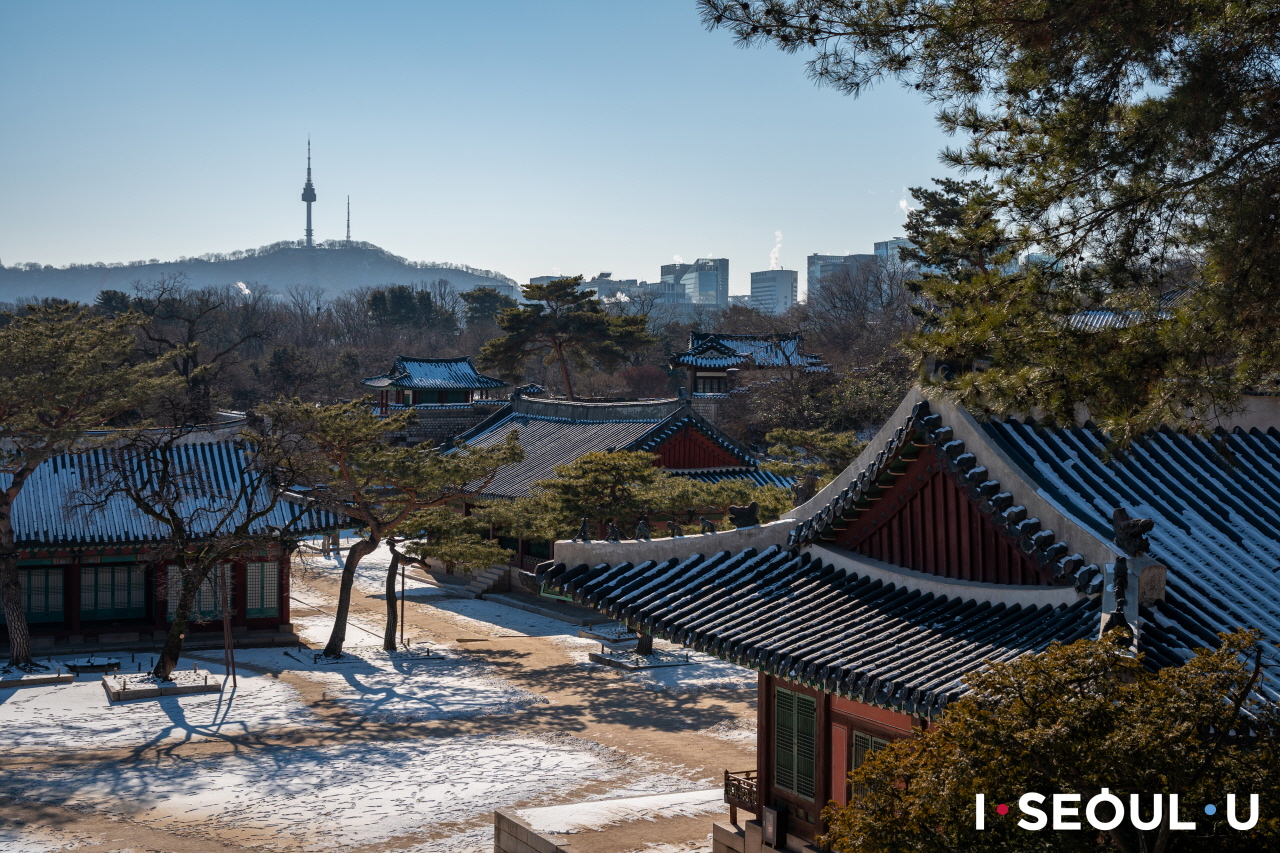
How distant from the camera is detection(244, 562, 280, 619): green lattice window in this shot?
27672mm

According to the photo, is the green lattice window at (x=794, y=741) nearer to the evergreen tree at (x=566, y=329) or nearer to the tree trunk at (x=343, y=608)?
the tree trunk at (x=343, y=608)

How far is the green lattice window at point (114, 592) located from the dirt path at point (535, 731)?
200 inches

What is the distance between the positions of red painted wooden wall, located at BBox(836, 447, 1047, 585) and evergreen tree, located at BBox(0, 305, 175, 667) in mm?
18885

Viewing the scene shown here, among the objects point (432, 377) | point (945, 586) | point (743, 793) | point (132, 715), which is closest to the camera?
point (945, 586)

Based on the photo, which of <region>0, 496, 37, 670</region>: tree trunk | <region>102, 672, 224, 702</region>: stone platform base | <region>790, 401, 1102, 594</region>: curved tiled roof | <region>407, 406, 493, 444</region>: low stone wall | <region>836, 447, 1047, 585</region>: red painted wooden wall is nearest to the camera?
<region>790, 401, 1102, 594</region>: curved tiled roof

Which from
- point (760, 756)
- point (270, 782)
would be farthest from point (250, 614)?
point (760, 756)

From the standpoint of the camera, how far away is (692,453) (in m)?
35.8

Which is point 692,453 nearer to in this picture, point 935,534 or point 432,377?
point 935,534

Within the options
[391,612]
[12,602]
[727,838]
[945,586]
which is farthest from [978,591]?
[12,602]

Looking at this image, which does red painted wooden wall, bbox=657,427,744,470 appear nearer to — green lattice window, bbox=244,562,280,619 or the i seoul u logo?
green lattice window, bbox=244,562,280,619

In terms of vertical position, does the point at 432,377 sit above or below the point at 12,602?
above

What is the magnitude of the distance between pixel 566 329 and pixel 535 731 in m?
38.1

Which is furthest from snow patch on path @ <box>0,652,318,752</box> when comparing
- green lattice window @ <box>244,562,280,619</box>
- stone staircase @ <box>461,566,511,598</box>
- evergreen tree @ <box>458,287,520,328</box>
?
evergreen tree @ <box>458,287,520,328</box>

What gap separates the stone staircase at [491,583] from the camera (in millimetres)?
34750
